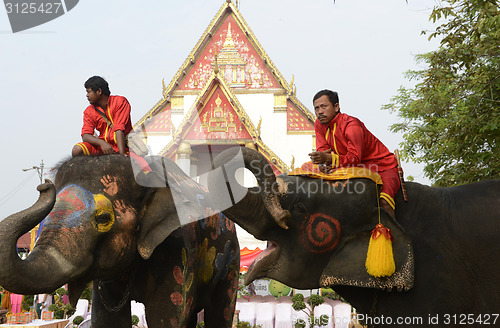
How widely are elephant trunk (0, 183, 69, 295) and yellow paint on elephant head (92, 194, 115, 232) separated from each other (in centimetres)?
42

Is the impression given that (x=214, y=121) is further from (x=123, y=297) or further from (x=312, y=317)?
(x=123, y=297)

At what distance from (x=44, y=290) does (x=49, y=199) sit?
0.54 meters

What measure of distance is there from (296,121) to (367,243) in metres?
17.5

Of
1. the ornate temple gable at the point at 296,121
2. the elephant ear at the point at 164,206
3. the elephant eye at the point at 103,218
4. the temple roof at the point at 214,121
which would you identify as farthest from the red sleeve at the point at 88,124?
the ornate temple gable at the point at 296,121

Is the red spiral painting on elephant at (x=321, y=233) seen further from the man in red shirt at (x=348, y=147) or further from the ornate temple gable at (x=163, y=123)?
the ornate temple gable at (x=163, y=123)

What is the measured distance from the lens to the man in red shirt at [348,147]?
312 cm

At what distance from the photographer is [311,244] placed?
3.02 metres

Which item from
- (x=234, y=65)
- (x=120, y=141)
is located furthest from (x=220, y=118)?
(x=120, y=141)

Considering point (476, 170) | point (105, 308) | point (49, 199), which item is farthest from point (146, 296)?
point (476, 170)

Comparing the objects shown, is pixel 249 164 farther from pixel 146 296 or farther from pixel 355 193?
pixel 146 296

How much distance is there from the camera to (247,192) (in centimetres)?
288

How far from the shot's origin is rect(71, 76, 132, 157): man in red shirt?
4379 mm

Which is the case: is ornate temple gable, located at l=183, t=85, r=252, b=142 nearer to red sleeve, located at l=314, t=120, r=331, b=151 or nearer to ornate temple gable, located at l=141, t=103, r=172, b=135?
ornate temple gable, located at l=141, t=103, r=172, b=135

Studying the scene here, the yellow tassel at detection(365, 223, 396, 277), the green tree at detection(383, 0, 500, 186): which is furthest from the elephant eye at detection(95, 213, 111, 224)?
the green tree at detection(383, 0, 500, 186)
